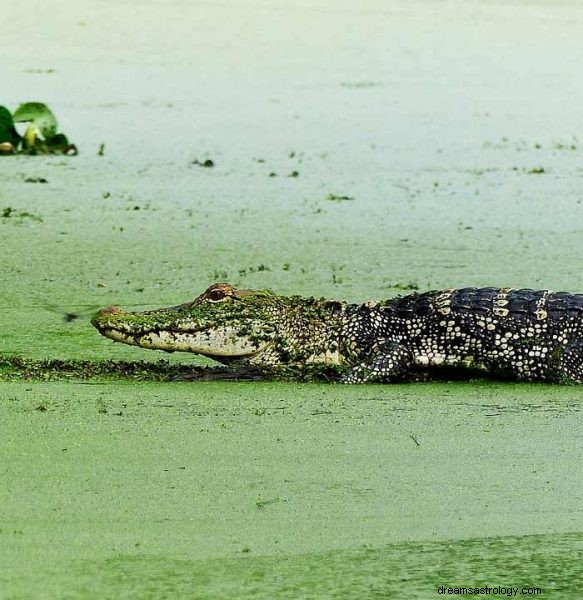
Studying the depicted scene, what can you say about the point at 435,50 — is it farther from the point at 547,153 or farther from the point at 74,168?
the point at 74,168

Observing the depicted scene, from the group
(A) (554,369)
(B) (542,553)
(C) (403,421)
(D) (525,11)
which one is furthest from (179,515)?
(D) (525,11)

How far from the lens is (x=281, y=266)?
23.5 feet

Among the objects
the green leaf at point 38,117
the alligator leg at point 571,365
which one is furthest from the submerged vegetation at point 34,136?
the alligator leg at point 571,365

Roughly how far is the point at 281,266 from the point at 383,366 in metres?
1.95

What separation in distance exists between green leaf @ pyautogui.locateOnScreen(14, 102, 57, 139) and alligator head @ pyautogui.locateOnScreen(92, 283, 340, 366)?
4379 mm

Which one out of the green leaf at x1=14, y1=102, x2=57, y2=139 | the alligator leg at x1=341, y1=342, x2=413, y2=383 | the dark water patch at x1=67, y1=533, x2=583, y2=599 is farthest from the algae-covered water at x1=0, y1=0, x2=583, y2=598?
the green leaf at x1=14, y1=102, x2=57, y2=139

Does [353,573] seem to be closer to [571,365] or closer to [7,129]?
[571,365]

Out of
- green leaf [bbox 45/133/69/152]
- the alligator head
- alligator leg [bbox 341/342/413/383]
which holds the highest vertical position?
green leaf [bbox 45/133/69/152]

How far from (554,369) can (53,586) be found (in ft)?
9.00

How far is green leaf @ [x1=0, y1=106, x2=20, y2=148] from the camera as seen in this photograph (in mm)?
9542

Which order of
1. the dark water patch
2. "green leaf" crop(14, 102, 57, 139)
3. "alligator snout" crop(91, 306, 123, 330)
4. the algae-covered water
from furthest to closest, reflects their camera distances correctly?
"green leaf" crop(14, 102, 57, 139)
"alligator snout" crop(91, 306, 123, 330)
the algae-covered water
the dark water patch

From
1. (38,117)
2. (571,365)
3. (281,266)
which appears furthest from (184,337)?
(38,117)

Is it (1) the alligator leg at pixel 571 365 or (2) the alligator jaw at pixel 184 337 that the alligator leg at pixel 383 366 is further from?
(1) the alligator leg at pixel 571 365

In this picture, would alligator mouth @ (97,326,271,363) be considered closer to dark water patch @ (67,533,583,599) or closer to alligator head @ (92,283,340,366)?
alligator head @ (92,283,340,366)
